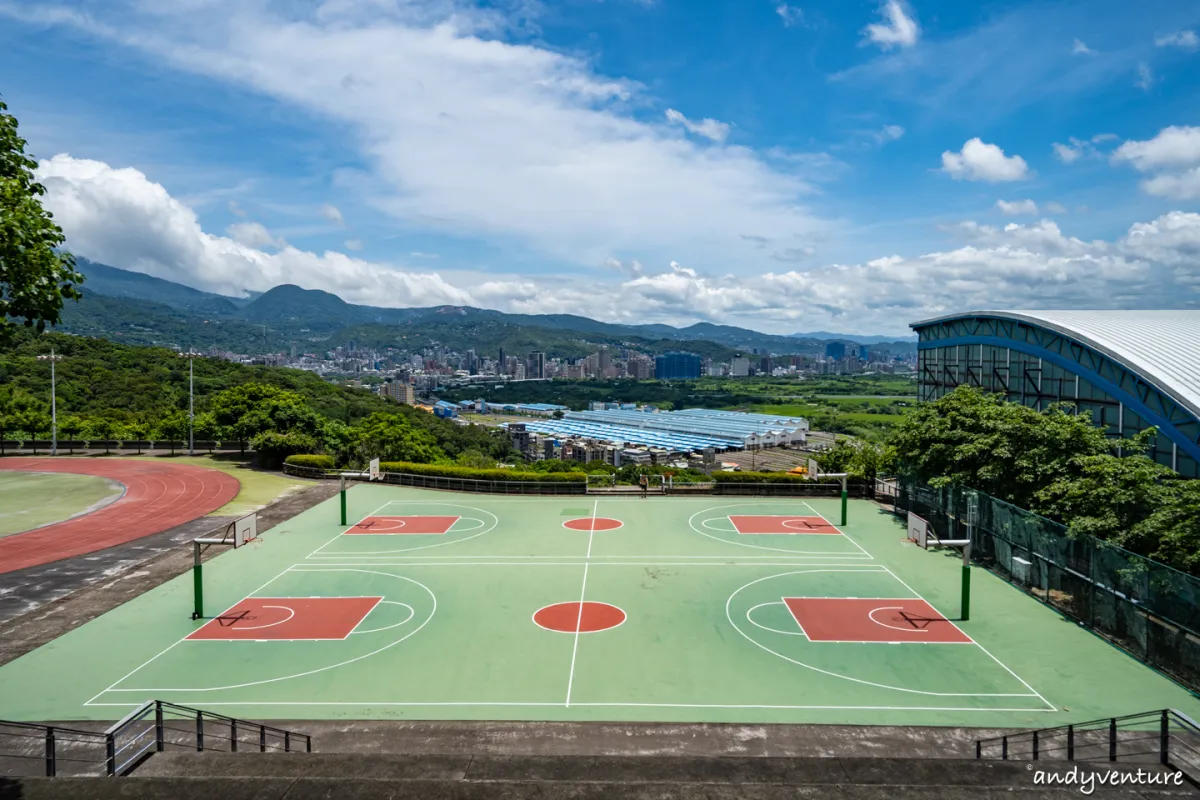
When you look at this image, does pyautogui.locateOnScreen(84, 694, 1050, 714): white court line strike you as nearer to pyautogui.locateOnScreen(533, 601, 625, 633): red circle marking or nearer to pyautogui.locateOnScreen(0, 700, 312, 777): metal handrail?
pyautogui.locateOnScreen(0, 700, 312, 777): metal handrail

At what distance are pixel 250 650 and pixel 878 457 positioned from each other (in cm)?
2837

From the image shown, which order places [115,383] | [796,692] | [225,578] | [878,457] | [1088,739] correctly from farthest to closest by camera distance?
[115,383], [878,457], [225,578], [796,692], [1088,739]

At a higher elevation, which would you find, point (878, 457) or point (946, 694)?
point (878, 457)

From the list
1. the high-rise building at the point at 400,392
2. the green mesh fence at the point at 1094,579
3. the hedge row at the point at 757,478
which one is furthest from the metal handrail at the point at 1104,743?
the high-rise building at the point at 400,392

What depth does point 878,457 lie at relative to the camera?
34312 millimetres

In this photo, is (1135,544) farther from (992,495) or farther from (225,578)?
(225,578)

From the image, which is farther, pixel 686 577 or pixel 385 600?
pixel 686 577

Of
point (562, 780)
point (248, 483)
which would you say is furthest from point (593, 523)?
point (562, 780)

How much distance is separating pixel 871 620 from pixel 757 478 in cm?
1700

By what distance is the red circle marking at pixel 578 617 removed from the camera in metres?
17.6

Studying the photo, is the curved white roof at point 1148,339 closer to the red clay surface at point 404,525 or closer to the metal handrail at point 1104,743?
the metal handrail at point 1104,743

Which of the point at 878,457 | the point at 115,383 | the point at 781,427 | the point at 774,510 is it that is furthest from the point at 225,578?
the point at 781,427

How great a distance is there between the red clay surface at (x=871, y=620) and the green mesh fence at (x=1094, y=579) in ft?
11.2

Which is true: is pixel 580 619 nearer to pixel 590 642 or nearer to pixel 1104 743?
pixel 590 642
